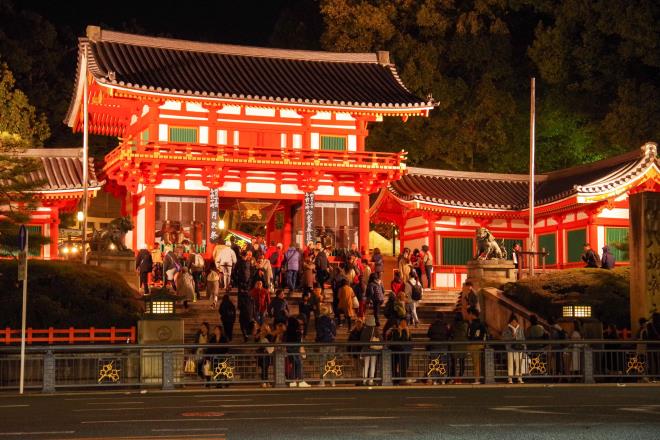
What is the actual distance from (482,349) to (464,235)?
22082 millimetres

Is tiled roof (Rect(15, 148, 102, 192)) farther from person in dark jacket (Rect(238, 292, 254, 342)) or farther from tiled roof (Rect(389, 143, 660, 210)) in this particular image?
person in dark jacket (Rect(238, 292, 254, 342))

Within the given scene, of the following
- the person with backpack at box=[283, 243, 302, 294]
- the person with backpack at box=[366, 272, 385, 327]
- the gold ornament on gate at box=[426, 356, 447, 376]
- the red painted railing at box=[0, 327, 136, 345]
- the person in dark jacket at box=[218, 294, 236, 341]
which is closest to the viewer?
the gold ornament on gate at box=[426, 356, 447, 376]

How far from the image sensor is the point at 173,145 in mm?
38719

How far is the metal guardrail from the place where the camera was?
66.3ft

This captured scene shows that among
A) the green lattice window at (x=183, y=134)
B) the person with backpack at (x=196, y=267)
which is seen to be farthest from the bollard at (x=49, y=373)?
the green lattice window at (x=183, y=134)

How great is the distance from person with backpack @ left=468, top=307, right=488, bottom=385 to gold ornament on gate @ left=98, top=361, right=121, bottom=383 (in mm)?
6677

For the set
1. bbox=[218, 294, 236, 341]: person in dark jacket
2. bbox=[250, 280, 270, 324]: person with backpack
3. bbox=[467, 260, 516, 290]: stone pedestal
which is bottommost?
bbox=[218, 294, 236, 341]: person in dark jacket

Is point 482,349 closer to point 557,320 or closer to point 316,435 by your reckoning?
point 557,320

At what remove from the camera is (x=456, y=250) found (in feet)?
142

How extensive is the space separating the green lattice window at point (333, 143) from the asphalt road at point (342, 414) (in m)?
23.1

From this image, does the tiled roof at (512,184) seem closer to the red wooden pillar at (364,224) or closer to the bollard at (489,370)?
the red wooden pillar at (364,224)

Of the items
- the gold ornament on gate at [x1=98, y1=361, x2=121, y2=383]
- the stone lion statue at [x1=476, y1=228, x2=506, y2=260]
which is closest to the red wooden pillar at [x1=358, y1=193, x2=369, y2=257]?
the stone lion statue at [x1=476, y1=228, x2=506, y2=260]

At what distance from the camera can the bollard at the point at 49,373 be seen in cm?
1972

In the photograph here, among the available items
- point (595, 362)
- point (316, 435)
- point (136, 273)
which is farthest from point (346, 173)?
point (316, 435)
